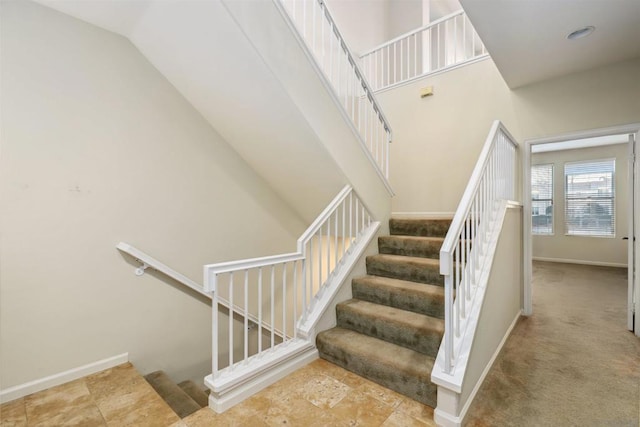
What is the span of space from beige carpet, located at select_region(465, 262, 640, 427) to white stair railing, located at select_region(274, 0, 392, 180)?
7.06ft

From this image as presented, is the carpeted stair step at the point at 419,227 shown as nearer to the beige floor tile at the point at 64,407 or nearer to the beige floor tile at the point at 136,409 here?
the beige floor tile at the point at 136,409

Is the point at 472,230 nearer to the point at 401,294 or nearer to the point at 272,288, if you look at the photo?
the point at 401,294

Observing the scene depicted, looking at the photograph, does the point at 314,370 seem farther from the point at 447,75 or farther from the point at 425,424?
the point at 447,75

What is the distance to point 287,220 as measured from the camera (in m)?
3.88

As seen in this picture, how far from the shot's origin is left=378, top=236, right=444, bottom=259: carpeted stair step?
285 cm

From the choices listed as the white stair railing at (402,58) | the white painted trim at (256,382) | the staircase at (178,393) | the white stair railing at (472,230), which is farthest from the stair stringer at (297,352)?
the white stair railing at (402,58)

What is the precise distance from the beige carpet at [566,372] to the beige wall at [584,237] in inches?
130

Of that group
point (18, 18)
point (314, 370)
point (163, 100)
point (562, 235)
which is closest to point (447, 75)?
point (163, 100)

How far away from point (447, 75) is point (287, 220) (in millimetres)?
2881

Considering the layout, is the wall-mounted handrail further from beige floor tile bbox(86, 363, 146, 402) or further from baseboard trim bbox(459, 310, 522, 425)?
baseboard trim bbox(459, 310, 522, 425)

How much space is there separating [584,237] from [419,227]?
229 inches

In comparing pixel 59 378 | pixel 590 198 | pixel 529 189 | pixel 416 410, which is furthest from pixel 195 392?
pixel 590 198

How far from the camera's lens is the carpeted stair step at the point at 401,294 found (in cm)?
233

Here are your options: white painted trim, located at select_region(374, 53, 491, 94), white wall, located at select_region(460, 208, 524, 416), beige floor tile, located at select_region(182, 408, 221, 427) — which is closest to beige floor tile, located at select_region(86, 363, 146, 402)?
beige floor tile, located at select_region(182, 408, 221, 427)
